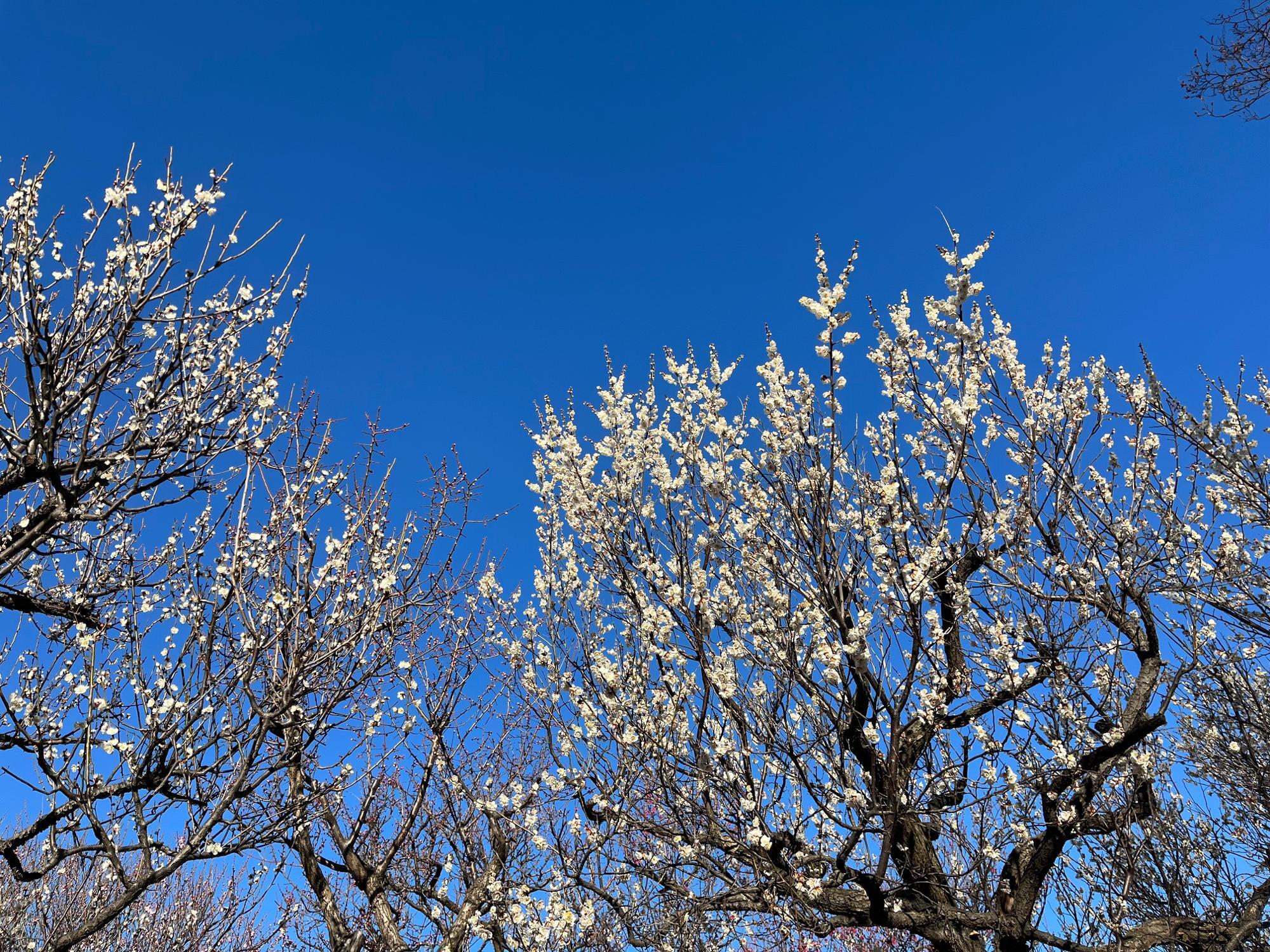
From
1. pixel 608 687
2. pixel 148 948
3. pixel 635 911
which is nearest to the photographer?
pixel 608 687

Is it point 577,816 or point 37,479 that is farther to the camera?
point 577,816

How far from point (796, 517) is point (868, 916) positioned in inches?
99.1

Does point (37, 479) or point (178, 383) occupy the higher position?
point (178, 383)

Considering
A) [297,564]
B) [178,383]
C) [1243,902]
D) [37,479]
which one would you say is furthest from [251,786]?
[1243,902]

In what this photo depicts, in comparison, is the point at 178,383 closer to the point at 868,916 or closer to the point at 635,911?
the point at 635,911

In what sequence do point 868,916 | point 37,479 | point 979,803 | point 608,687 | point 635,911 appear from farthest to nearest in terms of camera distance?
point 635,911 < point 608,687 < point 868,916 < point 979,803 < point 37,479

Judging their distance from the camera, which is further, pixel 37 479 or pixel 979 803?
pixel 979 803

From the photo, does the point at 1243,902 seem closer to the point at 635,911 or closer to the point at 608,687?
the point at 635,911

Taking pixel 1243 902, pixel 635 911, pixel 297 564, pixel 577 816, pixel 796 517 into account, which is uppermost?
pixel 297 564

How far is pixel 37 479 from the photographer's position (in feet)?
13.3

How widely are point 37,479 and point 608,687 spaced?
348cm

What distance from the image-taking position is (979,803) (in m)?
4.36

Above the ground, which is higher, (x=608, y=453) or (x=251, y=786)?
(x=608, y=453)

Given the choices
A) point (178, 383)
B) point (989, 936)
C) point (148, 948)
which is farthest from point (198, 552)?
point (148, 948)
